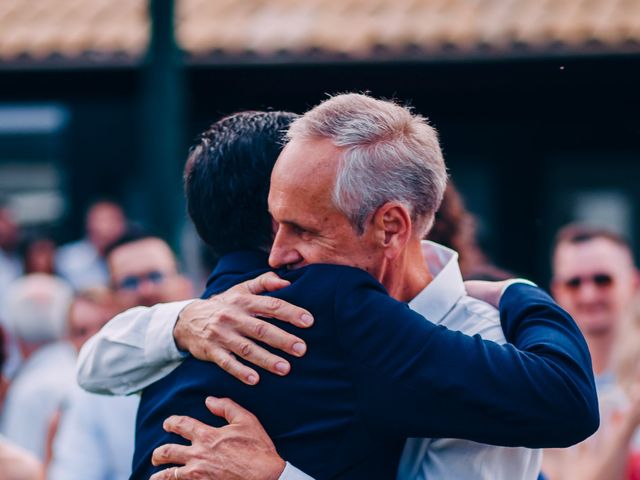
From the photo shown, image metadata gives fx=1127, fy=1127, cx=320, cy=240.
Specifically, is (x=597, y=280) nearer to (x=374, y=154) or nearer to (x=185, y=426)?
(x=374, y=154)

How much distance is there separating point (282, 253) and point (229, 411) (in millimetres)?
334

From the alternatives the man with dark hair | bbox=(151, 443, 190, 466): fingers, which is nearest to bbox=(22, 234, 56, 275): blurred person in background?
bbox=(151, 443, 190, 466): fingers

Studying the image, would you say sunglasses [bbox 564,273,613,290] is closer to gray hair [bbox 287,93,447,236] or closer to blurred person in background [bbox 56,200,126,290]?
gray hair [bbox 287,93,447,236]

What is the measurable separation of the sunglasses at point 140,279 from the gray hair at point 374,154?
8.01 ft

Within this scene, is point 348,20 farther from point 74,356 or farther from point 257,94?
point 74,356

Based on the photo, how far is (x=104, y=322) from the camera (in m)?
4.85

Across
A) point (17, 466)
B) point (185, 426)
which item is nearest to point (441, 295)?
point (185, 426)

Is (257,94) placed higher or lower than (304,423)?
higher

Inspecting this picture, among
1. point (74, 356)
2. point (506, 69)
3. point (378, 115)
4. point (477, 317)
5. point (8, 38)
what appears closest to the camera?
point (378, 115)

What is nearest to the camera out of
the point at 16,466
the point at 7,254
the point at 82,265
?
the point at 16,466

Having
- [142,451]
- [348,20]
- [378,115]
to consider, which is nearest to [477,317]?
[378,115]

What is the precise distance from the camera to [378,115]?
223 cm

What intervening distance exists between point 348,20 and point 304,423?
8682 millimetres

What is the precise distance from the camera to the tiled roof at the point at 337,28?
9727 millimetres
